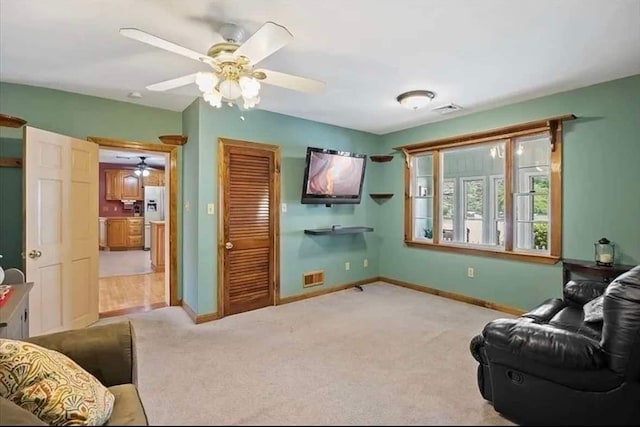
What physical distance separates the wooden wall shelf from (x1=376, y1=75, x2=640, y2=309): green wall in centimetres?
470

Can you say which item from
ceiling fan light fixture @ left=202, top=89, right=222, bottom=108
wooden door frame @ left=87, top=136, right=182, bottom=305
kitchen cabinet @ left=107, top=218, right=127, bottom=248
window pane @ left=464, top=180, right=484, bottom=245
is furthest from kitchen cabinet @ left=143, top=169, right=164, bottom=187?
ceiling fan light fixture @ left=202, top=89, right=222, bottom=108

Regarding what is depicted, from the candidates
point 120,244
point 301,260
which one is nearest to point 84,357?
point 301,260

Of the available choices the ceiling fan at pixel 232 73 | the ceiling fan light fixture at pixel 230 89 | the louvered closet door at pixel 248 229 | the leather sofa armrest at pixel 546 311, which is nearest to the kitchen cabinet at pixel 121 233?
the louvered closet door at pixel 248 229

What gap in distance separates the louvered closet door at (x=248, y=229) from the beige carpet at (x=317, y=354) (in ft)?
0.77

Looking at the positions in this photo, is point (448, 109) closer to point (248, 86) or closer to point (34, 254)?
point (248, 86)

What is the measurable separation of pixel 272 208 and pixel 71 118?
7.47ft

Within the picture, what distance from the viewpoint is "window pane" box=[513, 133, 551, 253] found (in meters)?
3.73

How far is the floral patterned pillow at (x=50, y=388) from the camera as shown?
42.9 inches

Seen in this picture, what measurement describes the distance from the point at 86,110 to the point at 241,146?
5.28ft

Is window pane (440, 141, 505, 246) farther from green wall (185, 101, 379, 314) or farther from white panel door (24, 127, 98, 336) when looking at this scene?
white panel door (24, 127, 98, 336)

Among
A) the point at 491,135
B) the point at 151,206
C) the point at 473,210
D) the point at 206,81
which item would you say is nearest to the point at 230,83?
the point at 206,81

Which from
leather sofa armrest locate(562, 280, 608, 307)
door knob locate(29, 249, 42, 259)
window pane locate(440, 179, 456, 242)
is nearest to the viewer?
leather sofa armrest locate(562, 280, 608, 307)

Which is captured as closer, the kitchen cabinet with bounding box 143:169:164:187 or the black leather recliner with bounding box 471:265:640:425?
the black leather recliner with bounding box 471:265:640:425

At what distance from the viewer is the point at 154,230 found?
21.8 ft
